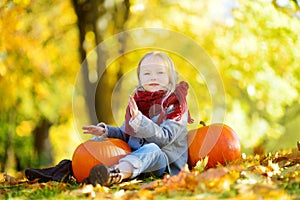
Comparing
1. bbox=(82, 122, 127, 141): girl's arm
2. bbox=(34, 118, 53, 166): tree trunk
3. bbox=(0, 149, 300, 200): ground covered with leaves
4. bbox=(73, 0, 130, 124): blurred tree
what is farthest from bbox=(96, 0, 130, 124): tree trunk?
bbox=(34, 118, 53, 166): tree trunk

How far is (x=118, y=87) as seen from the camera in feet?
20.5

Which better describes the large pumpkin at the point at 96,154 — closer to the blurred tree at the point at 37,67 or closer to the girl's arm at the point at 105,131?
the girl's arm at the point at 105,131

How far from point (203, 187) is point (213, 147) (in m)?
1.32

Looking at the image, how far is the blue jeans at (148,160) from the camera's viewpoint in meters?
3.23

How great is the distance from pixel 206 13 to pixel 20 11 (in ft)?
9.60

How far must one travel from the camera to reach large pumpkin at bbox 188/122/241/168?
3.76 m

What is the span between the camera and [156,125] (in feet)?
11.1

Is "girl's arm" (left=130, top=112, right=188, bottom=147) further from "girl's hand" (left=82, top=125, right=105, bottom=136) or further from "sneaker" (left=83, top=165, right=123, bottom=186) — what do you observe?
"sneaker" (left=83, top=165, right=123, bottom=186)

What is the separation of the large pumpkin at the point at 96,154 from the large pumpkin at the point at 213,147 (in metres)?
0.49

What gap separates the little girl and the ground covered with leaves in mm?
181

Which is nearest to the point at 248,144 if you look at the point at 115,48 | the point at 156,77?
the point at 115,48

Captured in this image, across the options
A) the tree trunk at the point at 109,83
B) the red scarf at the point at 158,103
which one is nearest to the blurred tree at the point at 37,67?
the tree trunk at the point at 109,83

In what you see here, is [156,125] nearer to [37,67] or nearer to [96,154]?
[96,154]

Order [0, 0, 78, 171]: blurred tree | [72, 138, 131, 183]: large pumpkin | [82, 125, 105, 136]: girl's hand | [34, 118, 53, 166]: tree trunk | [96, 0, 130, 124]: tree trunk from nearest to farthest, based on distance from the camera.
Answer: [72, 138, 131, 183]: large pumpkin → [82, 125, 105, 136]: girl's hand → [96, 0, 130, 124]: tree trunk → [0, 0, 78, 171]: blurred tree → [34, 118, 53, 166]: tree trunk
